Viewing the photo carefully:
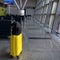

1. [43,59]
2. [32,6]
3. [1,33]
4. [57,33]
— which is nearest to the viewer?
[43,59]

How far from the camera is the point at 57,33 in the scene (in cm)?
1030

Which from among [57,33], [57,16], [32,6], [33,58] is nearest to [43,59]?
[33,58]

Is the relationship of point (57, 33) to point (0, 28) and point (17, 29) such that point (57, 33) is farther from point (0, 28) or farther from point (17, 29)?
point (17, 29)

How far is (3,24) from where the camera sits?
9.43m

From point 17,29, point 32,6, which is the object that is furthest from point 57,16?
point 32,6

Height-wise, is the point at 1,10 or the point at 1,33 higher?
the point at 1,10

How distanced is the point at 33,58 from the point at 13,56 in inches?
24.1

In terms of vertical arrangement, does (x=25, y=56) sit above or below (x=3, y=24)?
below

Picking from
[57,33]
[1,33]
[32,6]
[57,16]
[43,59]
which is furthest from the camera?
[32,6]

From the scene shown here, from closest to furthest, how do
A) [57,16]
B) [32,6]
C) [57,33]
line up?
[57,33], [57,16], [32,6]

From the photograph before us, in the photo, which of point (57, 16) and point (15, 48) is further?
point (57, 16)

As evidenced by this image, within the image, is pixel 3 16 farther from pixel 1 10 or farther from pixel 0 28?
pixel 0 28

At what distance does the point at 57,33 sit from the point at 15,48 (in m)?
4.97

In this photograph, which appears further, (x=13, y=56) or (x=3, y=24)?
(x=3, y=24)
